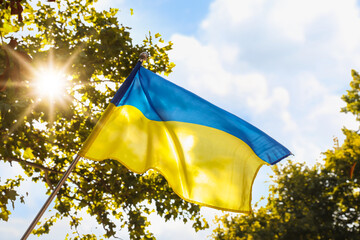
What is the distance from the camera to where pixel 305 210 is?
25.9 m

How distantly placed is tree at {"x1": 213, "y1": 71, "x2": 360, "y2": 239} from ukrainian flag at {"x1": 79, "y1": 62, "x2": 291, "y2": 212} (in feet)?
58.5

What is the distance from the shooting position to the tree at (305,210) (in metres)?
24.7

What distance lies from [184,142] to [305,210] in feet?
79.6

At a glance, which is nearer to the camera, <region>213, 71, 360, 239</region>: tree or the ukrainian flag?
the ukrainian flag

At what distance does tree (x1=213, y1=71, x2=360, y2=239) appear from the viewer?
80.9 ft

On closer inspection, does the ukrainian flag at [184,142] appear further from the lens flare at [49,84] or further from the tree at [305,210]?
the tree at [305,210]

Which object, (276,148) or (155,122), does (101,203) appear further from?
(276,148)

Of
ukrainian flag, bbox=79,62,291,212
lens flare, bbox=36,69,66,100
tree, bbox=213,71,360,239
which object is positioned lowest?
ukrainian flag, bbox=79,62,291,212

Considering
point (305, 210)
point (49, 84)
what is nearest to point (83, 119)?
point (49, 84)

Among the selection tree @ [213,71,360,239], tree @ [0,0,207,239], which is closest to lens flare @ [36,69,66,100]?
tree @ [0,0,207,239]

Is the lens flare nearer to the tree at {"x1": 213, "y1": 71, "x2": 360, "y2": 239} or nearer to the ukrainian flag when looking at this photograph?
the ukrainian flag

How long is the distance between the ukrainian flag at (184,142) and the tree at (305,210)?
58.5 feet

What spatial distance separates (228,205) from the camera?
14.3 feet

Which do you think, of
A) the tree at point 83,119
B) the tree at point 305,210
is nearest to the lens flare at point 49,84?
the tree at point 83,119
